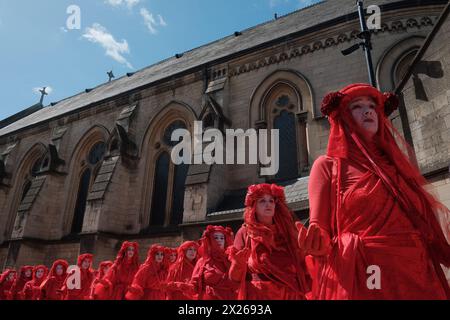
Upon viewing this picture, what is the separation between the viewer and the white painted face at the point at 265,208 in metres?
2.57

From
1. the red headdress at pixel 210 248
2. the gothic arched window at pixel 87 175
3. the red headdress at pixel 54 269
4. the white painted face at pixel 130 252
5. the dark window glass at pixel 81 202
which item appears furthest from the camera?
the gothic arched window at pixel 87 175

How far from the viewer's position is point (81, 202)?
1466cm

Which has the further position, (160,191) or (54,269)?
(160,191)

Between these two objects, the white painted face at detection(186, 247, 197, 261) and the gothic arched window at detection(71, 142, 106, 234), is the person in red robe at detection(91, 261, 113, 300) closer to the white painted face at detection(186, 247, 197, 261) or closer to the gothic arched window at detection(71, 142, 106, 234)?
the white painted face at detection(186, 247, 197, 261)

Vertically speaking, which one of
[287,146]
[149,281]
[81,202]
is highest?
[287,146]

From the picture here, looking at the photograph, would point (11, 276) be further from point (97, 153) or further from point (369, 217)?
point (369, 217)

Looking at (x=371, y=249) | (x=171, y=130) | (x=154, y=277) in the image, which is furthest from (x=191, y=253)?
(x=171, y=130)

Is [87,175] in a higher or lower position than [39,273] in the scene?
higher

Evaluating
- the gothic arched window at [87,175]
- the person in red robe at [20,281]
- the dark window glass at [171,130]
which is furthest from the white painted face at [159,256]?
the gothic arched window at [87,175]

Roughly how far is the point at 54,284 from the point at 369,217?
294 inches

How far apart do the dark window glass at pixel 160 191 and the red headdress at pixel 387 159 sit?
34.9 ft

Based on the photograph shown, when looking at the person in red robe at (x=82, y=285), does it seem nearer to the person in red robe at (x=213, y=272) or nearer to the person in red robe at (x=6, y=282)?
the person in red robe at (x=6, y=282)

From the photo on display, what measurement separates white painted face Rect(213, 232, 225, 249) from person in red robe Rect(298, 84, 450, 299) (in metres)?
1.99

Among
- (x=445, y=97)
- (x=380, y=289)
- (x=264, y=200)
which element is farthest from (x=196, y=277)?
(x=445, y=97)
